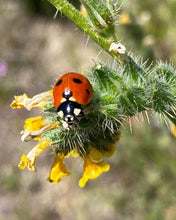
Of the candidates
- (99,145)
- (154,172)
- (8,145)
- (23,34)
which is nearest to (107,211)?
(154,172)

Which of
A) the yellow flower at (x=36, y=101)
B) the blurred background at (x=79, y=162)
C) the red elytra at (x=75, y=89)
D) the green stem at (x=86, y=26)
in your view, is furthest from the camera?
the blurred background at (x=79, y=162)

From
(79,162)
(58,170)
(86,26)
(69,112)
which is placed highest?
(79,162)

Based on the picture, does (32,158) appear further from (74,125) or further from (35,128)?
(74,125)

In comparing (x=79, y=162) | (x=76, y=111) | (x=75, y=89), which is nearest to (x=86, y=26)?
(x=75, y=89)

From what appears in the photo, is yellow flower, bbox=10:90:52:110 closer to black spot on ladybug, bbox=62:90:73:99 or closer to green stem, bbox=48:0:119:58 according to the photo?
black spot on ladybug, bbox=62:90:73:99

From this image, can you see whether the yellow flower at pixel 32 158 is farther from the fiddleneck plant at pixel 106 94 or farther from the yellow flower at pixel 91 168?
the yellow flower at pixel 91 168

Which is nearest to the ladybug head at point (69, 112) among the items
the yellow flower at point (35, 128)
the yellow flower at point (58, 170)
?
the yellow flower at point (35, 128)

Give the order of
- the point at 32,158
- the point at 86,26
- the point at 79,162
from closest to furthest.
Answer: the point at 86,26 → the point at 32,158 → the point at 79,162
